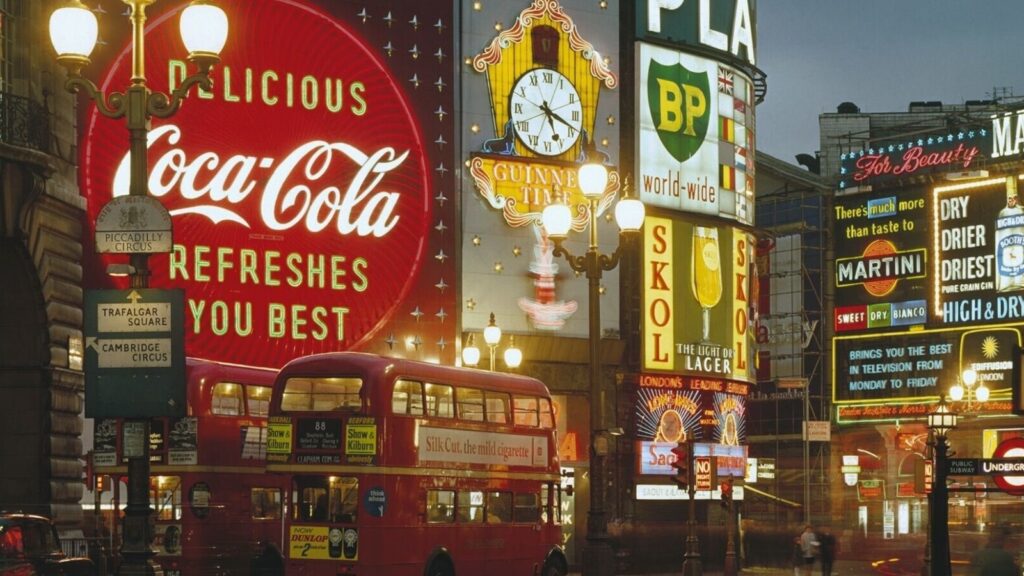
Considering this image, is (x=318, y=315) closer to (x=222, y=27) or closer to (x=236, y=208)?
(x=236, y=208)

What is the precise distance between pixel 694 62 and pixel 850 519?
3999cm

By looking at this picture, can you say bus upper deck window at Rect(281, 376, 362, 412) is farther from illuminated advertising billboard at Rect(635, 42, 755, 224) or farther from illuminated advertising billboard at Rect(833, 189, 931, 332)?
illuminated advertising billboard at Rect(833, 189, 931, 332)

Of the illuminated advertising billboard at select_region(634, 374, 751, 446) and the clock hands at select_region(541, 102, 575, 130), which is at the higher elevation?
the clock hands at select_region(541, 102, 575, 130)

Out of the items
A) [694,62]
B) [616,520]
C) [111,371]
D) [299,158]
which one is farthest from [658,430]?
[111,371]

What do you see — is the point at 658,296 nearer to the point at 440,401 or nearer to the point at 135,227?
the point at 440,401

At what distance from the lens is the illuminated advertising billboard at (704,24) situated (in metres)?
64.2

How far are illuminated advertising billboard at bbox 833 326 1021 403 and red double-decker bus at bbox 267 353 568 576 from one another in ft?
173

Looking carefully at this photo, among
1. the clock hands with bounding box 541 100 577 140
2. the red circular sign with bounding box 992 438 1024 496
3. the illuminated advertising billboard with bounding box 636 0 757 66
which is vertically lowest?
the red circular sign with bounding box 992 438 1024 496

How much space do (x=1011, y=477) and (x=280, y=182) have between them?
118ft

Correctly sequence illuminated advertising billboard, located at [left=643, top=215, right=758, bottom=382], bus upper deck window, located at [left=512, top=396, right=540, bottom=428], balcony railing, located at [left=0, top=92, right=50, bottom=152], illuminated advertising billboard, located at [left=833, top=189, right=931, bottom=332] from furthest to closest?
illuminated advertising billboard, located at [left=833, top=189, right=931, bottom=332] → illuminated advertising billboard, located at [left=643, top=215, right=758, bottom=382] → bus upper deck window, located at [left=512, top=396, right=540, bottom=428] → balcony railing, located at [left=0, top=92, right=50, bottom=152]

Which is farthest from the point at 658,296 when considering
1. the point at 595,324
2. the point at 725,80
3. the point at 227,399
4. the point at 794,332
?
the point at 794,332

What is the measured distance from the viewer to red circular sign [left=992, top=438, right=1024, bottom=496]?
65.4ft

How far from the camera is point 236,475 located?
3741 cm

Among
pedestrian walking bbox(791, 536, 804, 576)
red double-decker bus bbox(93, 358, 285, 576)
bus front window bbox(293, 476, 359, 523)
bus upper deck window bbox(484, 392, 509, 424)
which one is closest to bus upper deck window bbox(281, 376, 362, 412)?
bus front window bbox(293, 476, 359, 523)
